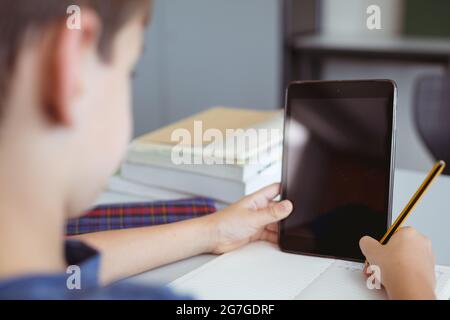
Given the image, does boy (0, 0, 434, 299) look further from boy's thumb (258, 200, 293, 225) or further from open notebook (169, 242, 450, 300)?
boy's thumb (258, 200, 293, 225)

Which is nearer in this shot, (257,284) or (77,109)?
(77,109)

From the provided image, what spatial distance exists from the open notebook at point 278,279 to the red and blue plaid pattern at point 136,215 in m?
0.16

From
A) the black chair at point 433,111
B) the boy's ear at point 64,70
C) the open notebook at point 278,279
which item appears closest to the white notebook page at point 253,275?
the open notebook at point 278,279

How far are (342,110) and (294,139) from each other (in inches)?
2.7

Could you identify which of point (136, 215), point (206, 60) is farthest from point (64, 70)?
point (206, 60)

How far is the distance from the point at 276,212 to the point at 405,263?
201 millimetres

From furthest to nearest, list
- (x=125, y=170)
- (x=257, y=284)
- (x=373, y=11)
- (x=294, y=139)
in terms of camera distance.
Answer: (x=373, y=11)
(x=125, y=170)
(x=294, y=139)
(x=257, y=284)

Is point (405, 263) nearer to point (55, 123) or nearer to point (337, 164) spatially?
point (337, 164)

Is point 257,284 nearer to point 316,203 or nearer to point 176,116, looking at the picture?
point 316,203

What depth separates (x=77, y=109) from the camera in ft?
1.49

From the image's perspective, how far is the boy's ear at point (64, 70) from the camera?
43 centimetres

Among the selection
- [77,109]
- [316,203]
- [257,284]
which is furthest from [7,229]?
[316,203]

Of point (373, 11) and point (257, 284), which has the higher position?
point (373, 11)

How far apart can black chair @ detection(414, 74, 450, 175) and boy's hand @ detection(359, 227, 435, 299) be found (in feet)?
3.71
